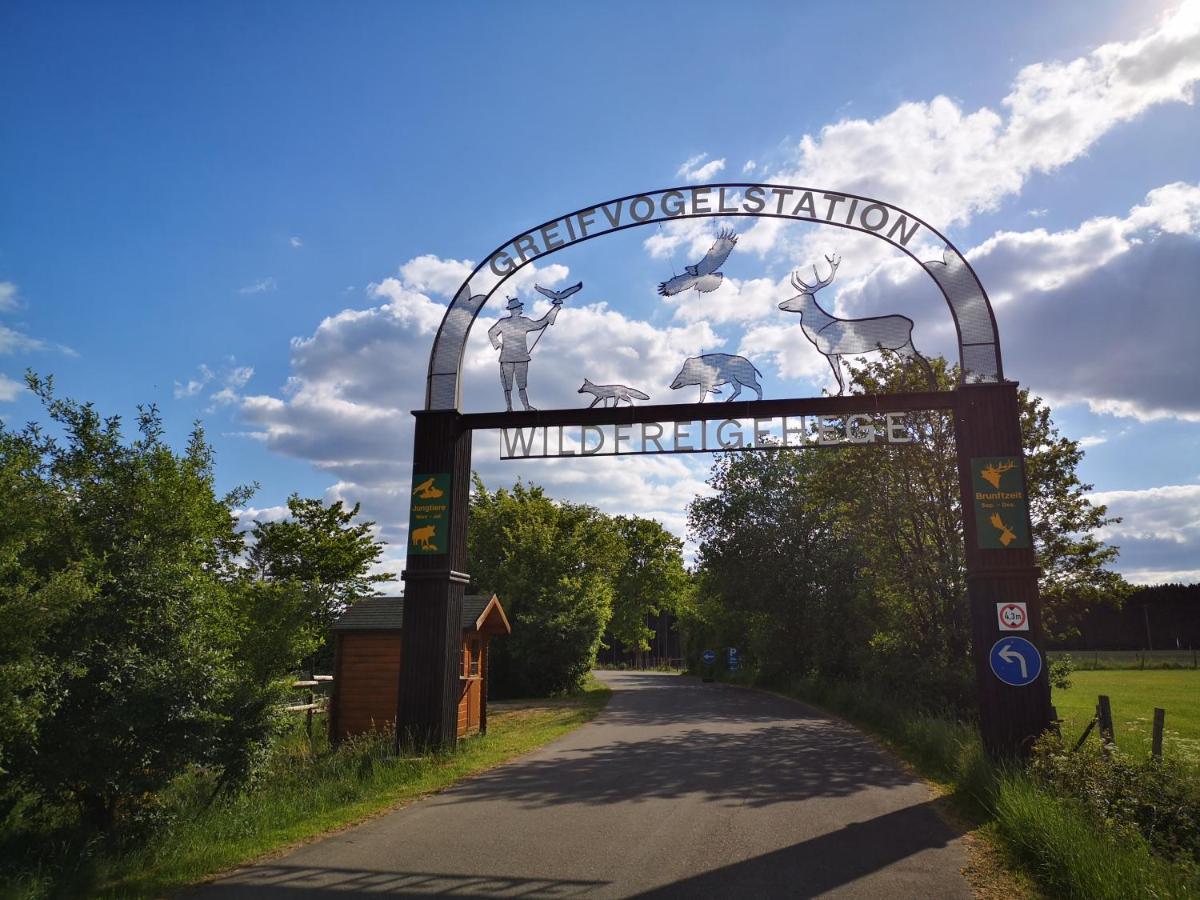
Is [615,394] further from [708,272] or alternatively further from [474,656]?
[474,656]

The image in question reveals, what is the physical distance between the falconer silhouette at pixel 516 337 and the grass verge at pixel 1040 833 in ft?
27.8

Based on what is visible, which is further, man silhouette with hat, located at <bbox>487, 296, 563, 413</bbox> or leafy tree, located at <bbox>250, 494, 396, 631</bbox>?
leafy tree, located at <bbox>250, 494, 396, 631</bbox>

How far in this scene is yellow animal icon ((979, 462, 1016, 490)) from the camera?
11078 millimetres

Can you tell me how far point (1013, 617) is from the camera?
10602 mm

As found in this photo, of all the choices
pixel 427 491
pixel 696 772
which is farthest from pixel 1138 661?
pixel 427 491

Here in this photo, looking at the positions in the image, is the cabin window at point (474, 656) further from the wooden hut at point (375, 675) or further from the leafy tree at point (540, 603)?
the leafy tree at point (540, 603)

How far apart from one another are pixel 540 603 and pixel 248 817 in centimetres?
2287

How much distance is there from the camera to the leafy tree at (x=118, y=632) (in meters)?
7.11

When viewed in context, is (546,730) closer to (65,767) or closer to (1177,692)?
(65,767)

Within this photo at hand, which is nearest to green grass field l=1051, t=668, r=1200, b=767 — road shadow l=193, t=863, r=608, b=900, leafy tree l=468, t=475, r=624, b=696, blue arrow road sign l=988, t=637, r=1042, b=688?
blue arrow road sign l=988, t=637, r=1042, b=688

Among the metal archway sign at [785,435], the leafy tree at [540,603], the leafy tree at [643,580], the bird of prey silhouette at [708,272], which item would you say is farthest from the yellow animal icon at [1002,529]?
the leafy tree at [643,580]

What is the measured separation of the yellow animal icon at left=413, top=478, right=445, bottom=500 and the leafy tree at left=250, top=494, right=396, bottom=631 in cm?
1807

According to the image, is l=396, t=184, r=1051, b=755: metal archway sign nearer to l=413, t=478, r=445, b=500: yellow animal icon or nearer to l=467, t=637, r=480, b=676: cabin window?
l=413, t=478, r=445, b=500: yellow animal icon

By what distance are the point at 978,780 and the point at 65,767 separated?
381 inches
